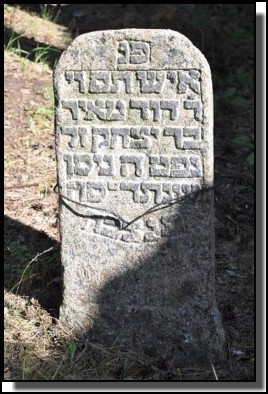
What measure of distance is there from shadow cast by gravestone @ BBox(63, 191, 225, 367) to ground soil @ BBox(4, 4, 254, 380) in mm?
216

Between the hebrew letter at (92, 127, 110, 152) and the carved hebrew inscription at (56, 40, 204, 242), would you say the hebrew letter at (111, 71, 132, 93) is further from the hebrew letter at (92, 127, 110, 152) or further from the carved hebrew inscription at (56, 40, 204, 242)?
the hebrew letter at (92, 127, 110, 152)

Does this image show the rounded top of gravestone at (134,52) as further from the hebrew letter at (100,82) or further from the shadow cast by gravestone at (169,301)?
the shadow cast by gravestone at (169,301)

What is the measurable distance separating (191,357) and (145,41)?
5.05 ft

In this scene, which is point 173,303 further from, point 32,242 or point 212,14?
point 212,14

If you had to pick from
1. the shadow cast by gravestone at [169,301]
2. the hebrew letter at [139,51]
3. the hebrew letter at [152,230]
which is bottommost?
the shadow cast by gravestone at [169,301]

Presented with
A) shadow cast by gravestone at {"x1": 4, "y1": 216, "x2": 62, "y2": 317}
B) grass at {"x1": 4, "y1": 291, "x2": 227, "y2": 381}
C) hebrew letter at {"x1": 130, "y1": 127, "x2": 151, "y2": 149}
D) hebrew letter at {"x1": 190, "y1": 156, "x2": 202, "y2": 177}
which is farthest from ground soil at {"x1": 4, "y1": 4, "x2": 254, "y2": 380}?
hebrew letter at {"x1": 130, "y1": 127, "x2": 151, "y2": 149}

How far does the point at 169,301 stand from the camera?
378 cm

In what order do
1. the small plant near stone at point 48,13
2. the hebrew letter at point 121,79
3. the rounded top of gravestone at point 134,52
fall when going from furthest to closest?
the small plant near stone at point 48,13
the hebrew letter at point 121,79
the rounded top of gravestone at point 134,52

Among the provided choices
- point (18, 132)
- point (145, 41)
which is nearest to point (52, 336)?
point (145, 41)

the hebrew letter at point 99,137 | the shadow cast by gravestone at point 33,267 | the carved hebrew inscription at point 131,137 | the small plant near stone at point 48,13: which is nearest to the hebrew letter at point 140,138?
the carved hebrew inscription at point 131,137

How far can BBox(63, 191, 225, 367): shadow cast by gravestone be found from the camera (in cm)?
370

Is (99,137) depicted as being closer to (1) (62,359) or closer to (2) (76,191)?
(2) (76,191)

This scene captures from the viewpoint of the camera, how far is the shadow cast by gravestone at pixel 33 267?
4184 mm

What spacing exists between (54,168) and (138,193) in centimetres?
194
